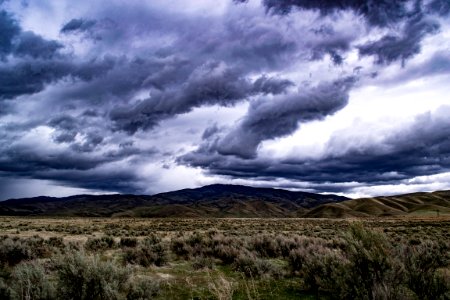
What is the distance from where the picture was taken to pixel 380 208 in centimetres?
15600

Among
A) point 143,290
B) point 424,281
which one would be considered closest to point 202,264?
point 143,290

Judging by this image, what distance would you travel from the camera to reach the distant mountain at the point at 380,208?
138625mm

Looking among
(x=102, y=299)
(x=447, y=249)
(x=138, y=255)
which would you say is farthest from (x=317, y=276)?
(x=447, y=249)

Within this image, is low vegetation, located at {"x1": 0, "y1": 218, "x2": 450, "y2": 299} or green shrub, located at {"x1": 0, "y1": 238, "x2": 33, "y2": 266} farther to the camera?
green shrub, located at {"x1": 0, "y1": 238, "x2": 33, "y2": 266}

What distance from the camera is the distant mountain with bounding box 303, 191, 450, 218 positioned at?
455 feet

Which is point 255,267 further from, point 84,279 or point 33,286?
point 33,286

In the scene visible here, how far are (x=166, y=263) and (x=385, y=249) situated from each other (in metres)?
10.5

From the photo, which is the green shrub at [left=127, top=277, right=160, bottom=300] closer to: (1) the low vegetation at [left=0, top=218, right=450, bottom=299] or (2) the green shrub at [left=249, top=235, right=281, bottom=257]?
(1) the low vegetation at [left=0, top=218, right=450, bottom=299]

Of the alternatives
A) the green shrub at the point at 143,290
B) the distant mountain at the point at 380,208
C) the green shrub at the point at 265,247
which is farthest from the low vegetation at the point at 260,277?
the distant mountain at the point at 380,208

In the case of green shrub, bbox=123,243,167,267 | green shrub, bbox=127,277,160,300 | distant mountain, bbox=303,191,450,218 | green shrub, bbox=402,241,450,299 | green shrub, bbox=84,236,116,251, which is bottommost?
distant mountain, bbox=303,191,450,218

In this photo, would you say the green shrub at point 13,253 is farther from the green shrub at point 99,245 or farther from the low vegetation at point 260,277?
the green shrub at point 99,245

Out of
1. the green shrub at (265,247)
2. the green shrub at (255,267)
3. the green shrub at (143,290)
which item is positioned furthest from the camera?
the green shrub at (265,247)

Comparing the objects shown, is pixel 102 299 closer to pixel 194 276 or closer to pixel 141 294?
pixel 141 294

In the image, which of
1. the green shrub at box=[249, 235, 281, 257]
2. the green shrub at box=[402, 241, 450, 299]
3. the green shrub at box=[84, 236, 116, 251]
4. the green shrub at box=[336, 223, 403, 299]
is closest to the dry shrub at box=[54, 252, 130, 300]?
the green shrub at box=[336, 223, 403, 299]
